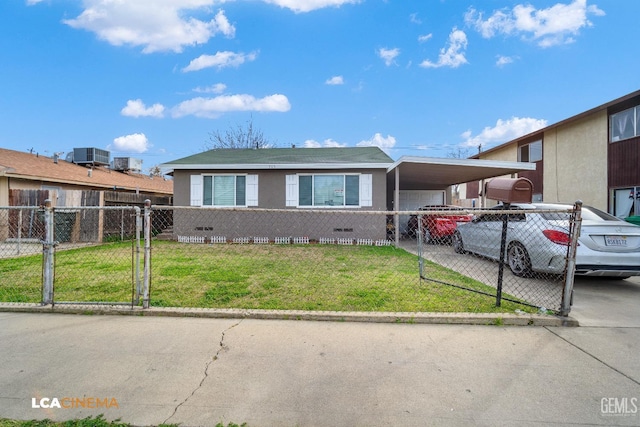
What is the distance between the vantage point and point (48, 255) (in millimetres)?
4168

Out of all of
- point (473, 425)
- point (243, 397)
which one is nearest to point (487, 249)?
point (473, 425)

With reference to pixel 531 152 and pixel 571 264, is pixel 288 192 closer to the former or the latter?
pixel 571 264

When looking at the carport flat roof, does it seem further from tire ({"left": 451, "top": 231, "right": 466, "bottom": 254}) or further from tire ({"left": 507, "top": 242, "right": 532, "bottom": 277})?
tire ({"left": 507, "top": 242, "right": 532, "bottom": 277})

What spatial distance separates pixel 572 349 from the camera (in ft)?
10.4

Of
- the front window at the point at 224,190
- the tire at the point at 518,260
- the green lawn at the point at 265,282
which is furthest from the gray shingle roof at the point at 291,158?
the tire at the point at 518,260

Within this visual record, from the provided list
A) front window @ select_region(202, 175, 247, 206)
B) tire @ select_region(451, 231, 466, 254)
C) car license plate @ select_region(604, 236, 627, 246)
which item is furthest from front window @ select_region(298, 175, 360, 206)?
car license plate @ select_region(604, 236, 627, 246)

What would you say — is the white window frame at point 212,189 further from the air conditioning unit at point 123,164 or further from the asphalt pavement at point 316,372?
the air conditioning unit at point 123,164

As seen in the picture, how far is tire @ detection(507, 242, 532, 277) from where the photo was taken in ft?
19.7

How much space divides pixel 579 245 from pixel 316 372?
5.06 meters

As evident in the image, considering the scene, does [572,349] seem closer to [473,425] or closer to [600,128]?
[473,425]

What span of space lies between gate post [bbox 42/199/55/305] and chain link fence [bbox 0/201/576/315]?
1 centimetres

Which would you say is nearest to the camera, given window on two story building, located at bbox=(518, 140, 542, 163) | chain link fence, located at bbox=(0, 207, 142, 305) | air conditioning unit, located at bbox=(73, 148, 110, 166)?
chain link fence, located at bbox=(0, 207, 142, 305)

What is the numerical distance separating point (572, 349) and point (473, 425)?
1.87 metres

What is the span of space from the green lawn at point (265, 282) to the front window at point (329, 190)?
3.44m
